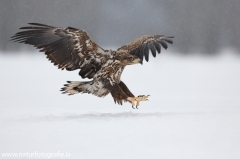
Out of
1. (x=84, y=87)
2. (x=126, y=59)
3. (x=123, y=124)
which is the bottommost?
(x=123, y=124)

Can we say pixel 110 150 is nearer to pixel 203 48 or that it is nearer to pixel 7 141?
pixel 7 141

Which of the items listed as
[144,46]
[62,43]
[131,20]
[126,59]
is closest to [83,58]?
[62,43]

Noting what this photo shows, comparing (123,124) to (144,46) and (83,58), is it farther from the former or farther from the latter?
(144,46)

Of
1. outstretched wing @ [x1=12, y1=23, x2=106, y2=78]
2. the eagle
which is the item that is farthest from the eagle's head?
outstretched wing @ [x1=12, y1=23, x2=106, y2=78]

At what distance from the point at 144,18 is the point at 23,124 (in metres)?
15.6

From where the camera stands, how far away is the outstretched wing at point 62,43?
457 cm

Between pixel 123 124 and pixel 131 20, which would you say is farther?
pixel 131 20

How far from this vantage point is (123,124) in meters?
4.27

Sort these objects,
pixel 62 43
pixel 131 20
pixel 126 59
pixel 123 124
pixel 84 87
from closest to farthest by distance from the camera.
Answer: pixel 123 124, pixel 62 43, pixel 126 59, pixel 84 87, pixel 131 20

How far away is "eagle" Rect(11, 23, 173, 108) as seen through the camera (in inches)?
181

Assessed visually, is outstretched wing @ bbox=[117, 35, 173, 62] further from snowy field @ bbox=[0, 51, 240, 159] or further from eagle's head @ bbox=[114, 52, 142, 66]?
snowy field @ bbox=[0, 51, 240, 159]

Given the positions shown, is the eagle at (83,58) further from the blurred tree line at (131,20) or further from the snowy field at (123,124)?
the blurred tree line at (131,20)

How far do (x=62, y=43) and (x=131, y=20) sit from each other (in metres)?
14.8

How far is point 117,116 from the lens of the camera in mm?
4715
